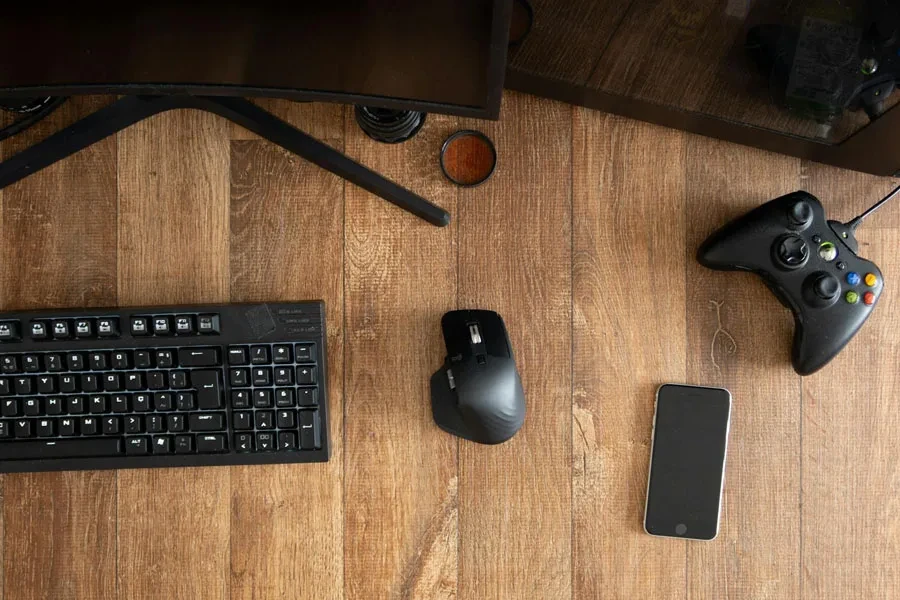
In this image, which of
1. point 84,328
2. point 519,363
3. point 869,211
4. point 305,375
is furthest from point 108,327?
point 869,211

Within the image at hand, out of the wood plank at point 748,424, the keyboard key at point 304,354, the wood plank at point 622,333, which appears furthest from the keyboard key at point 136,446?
the wood plank at point 748,424

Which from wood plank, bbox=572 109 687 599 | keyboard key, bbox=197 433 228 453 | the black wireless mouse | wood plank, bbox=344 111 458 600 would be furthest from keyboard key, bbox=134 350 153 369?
wood plank, bbox=572 109 687 599

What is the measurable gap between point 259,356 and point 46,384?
25cm

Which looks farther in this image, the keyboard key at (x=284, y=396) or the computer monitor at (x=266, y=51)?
the keyboard key at (x=284, y=396)

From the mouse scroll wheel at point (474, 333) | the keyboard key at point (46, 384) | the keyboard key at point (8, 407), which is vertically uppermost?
the mouse scroll wheel at point (474, 333)

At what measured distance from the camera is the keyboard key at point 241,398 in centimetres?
90

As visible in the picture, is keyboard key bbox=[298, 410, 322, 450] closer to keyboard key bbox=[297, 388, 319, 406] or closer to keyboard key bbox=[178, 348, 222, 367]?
keyboard key bbox=[297, 388, 319, 406]

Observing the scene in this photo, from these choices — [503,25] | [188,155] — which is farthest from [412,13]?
[188,155]

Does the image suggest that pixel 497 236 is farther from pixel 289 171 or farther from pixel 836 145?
pixel 836 145

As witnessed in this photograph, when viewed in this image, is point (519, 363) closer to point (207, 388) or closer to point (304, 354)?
point (304, 354)

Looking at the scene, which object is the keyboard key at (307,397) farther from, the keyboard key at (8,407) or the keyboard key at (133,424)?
the keyboard key at (8,407)

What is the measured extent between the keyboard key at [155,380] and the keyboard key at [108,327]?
0.20 feet

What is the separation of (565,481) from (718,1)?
0.57 metres

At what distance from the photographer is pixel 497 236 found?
973 mm
